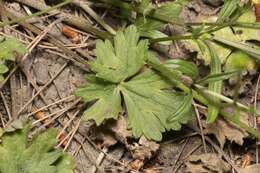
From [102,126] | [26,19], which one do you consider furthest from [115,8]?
[102,126]

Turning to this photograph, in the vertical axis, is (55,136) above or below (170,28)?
below

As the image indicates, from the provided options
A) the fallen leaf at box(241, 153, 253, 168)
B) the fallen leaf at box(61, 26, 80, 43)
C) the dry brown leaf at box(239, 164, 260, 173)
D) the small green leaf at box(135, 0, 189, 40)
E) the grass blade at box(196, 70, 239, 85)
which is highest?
the small green leaf at box(135, 0, 189, 40)

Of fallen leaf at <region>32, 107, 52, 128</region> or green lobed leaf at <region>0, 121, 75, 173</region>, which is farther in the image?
fallen leaf at <region>32, 107, 52, 128</region>

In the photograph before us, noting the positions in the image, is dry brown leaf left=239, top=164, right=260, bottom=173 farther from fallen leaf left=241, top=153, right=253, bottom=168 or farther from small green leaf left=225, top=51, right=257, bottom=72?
small green leaf left=225, top=51, right=257, bottom=72

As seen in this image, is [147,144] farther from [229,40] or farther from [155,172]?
[229,40]

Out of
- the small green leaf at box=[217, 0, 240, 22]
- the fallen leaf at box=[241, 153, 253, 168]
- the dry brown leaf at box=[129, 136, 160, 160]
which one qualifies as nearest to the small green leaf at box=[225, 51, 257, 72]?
the small green leaf at box=[217, 0, 240, 22]

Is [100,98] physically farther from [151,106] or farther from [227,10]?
[227,10]

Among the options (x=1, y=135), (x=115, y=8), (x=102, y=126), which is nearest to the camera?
(x=1, y=135)
